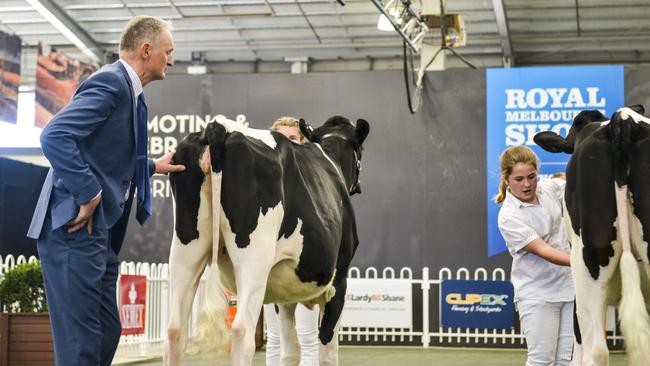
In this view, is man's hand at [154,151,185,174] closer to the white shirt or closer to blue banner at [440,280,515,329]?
the white shirt

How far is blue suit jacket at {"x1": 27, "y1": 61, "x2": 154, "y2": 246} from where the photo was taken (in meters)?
3.55

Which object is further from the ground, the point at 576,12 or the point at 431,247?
the point at 576,12

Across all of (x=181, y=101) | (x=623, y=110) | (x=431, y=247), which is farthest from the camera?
(x=181, y=101)

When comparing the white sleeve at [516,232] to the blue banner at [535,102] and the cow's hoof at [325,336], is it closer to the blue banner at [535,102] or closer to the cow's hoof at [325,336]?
the cow's hoof at [325,336]

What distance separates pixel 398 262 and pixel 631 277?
11351 mm

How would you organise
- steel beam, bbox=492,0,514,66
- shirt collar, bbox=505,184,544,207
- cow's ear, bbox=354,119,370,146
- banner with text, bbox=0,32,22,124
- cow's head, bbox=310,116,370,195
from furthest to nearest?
1. steel beam, bbox=492,0,514,66
2. banner with text, bbox=0,32,22,124
3. cow's ear, bbox=354,119,370,146
4. cow's head, bbox=310,116,370,195
5. shirt collar, bbox=505,184,544,207

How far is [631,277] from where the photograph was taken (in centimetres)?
422

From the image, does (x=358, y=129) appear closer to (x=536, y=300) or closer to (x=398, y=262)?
(x=536, y=300)

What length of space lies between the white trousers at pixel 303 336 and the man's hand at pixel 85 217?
297cm

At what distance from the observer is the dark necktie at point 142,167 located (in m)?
4.02

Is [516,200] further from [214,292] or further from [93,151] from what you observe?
[93,151]

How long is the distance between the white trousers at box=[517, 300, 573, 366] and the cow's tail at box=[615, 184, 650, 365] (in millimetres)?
1256

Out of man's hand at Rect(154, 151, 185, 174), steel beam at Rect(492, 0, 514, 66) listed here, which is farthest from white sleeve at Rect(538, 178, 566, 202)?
steel beam at Rect(492, 0, 514, 66)

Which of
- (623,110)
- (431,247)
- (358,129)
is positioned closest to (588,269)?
(623,110)
